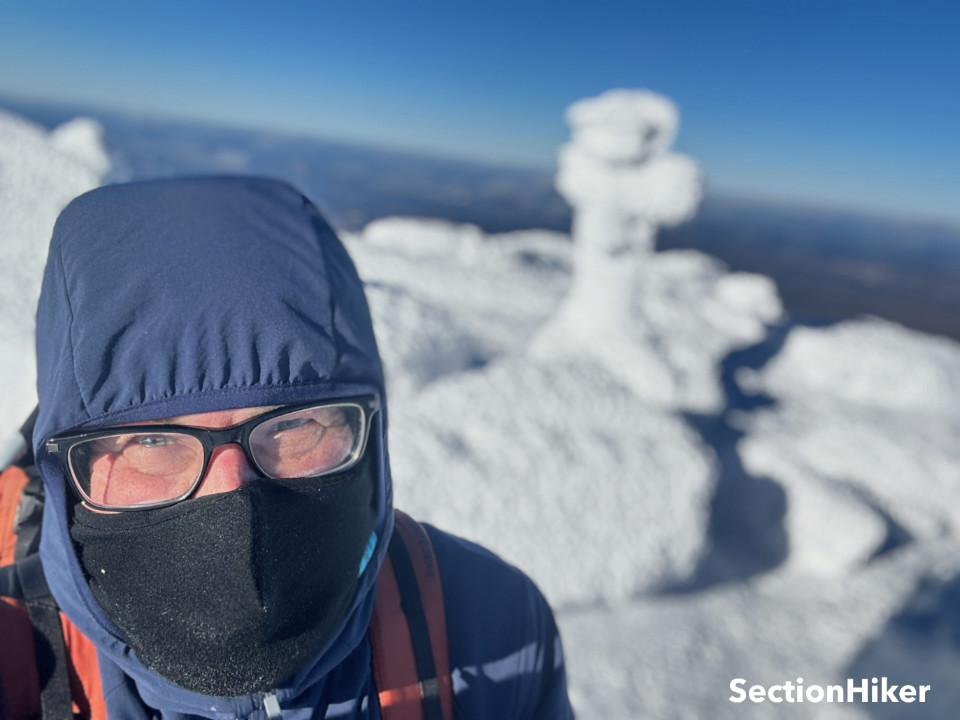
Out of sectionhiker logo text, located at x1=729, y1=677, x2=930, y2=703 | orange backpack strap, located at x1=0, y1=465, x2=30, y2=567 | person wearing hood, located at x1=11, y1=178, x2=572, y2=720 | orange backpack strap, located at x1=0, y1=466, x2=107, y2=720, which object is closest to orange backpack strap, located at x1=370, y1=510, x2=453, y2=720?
person wearing hood, located at x1=11, y1=178, x2=572, y2=720

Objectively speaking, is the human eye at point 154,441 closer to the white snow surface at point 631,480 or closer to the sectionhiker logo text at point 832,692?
the white snow surface at point 631,480

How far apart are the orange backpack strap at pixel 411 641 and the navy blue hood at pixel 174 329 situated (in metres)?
0.08

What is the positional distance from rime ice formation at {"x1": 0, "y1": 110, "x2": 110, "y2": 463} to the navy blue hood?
67 cm

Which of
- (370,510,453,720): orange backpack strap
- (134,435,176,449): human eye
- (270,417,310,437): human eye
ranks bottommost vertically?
(370,510,453,720): orange backpack strap

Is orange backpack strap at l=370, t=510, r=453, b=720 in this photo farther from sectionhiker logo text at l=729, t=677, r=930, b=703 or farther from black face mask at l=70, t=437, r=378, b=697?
sectionhiker logo text at l=729, t=677, r=930, b=703

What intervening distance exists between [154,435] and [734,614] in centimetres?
349

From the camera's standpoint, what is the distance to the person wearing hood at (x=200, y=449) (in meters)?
0.80

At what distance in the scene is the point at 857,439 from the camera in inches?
187

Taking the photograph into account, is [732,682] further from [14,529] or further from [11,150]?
[11,150]

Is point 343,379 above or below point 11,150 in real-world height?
below

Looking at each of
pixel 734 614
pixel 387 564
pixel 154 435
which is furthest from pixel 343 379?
pixel 734 614

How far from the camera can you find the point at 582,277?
14.7 ft

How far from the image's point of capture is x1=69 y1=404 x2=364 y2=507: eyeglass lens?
2.69ft

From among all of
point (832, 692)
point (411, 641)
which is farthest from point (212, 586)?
point (832, 692)
